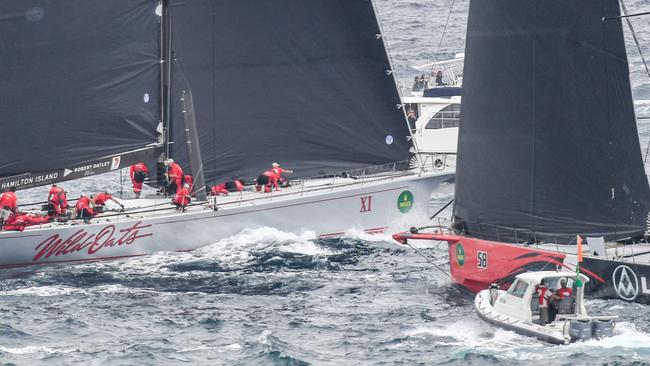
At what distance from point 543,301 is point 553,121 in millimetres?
6999

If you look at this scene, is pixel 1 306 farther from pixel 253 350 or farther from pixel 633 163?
pixel 633 163

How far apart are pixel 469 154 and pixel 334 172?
405 inches

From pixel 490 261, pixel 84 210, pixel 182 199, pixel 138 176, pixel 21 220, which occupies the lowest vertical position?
pixel 490 261

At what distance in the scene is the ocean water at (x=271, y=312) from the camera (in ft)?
114

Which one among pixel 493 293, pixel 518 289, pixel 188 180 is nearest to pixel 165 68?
pixel 188 180

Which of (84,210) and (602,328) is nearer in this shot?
(602,328)

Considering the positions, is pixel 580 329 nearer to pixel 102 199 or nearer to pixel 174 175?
pixel 174 175

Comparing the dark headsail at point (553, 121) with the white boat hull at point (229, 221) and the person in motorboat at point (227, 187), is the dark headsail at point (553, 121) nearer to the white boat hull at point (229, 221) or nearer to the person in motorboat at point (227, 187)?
the white boat hull at point (229, 221)

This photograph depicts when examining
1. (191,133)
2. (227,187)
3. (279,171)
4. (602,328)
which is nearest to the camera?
(602,328)

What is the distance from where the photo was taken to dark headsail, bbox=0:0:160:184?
152ft

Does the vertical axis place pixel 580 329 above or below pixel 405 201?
below

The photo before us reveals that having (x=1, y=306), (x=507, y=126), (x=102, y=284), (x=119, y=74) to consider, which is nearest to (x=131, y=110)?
(x=119, y=74)

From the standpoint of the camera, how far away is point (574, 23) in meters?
40.1

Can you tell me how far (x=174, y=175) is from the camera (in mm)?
49906
